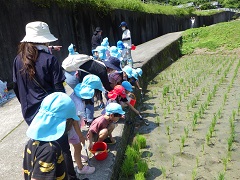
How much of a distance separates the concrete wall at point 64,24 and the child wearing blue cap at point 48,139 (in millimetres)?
4920

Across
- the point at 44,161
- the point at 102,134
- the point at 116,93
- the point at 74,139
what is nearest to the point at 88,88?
the point at 102,134

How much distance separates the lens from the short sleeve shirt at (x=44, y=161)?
1593 mm

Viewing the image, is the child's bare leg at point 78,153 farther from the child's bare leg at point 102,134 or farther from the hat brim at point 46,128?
the hat brim at point 46,128

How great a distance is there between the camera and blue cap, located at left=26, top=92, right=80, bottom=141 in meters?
1.65

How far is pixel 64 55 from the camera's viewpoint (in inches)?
338

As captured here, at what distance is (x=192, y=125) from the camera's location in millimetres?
4523

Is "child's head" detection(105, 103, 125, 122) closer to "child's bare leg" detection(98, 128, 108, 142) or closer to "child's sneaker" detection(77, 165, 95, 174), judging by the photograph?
"child's bare leg" detection(98, 128, 108, 142)

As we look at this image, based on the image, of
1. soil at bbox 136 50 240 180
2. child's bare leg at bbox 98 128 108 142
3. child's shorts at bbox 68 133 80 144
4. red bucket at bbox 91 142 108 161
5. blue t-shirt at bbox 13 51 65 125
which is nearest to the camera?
blue t-shirt at bbox 13 51 65 125

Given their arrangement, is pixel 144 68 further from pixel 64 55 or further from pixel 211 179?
Answer: pixel 211 179

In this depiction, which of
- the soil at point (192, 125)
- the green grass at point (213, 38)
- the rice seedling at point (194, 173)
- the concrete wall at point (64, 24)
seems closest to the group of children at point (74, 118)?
the soil at point (192, 125)

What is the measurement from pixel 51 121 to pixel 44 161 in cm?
24

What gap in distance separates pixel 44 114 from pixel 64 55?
7.13 metres

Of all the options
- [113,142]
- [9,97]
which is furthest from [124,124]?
[9,97]

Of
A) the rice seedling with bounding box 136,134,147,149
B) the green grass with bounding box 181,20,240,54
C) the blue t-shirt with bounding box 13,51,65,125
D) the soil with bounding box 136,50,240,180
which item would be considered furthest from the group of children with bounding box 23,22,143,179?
the green grass with bounding box 181,20,240,54
